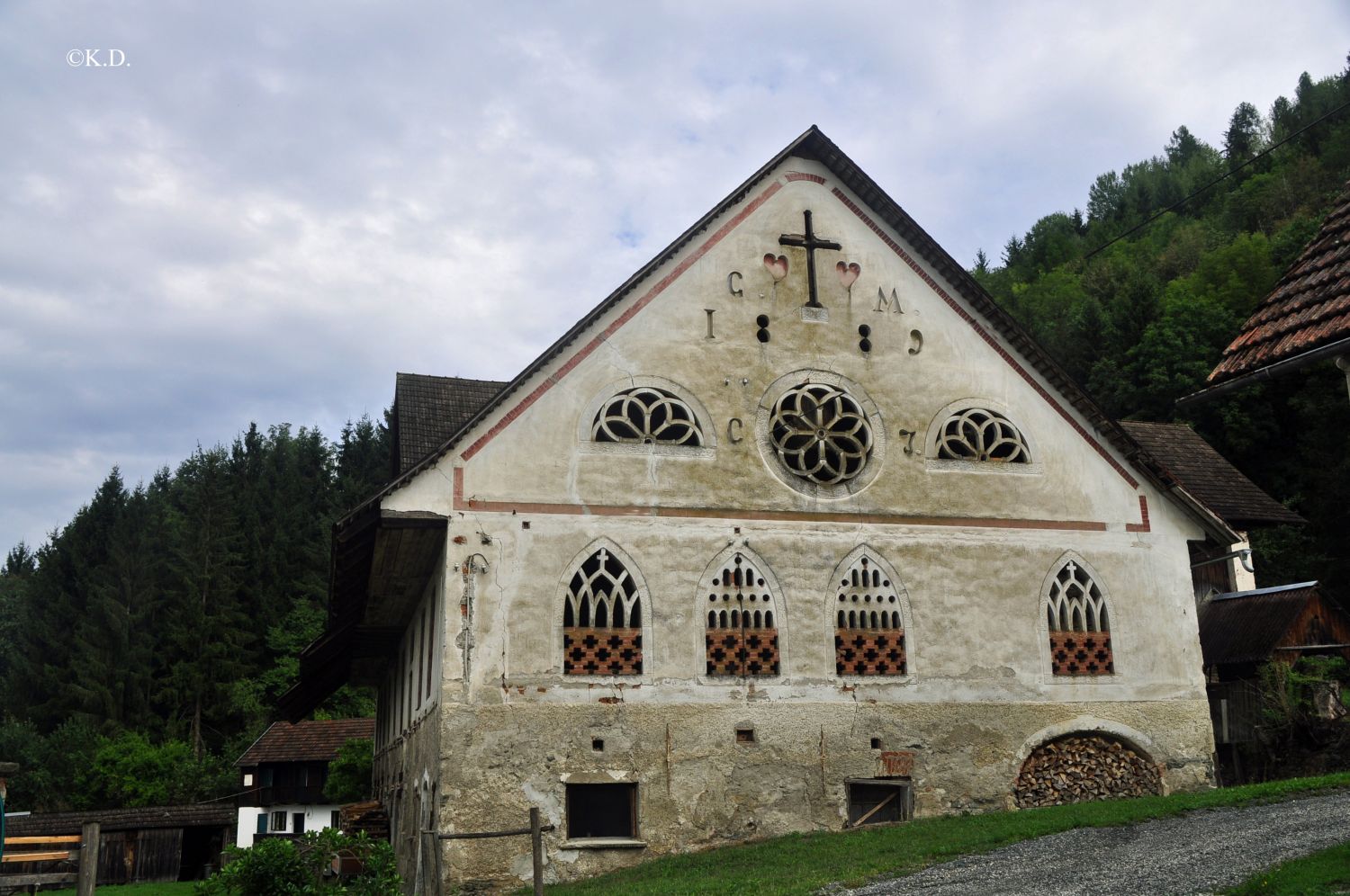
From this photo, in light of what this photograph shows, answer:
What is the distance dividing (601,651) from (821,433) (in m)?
5.22

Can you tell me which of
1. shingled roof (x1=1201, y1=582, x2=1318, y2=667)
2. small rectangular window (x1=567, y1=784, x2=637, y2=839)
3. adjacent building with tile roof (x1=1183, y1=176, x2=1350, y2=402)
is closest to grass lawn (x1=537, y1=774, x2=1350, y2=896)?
small rectangular window (x1=567, y1=784, x2=637, y2=839)

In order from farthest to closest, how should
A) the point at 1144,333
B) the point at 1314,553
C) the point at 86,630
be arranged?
the point at 86,630
the point at 1144,333
the point at 1314,553

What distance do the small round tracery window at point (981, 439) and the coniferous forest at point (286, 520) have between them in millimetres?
23229

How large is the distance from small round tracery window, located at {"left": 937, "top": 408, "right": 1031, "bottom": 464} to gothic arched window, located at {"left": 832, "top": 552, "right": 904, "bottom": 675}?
254cm

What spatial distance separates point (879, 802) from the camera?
19.2 meters

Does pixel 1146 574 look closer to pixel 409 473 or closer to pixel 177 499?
pixel 409 473

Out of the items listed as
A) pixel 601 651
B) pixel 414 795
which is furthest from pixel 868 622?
pixel 414 795

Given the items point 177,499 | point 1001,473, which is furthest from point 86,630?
point 1001,473

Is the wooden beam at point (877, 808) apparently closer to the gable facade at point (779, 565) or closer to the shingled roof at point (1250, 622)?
the gable facade at point (779, 565)

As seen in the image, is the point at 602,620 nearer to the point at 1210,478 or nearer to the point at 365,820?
the point at 365,820

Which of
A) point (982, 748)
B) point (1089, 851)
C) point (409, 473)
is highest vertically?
point (409, 473)

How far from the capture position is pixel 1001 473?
21000 millimetres

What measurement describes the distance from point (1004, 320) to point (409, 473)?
1066 cm

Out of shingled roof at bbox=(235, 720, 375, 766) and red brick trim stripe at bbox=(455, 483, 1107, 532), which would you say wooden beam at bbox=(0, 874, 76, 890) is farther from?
shingled roof at bbox=(235, 720, 375, 766)
